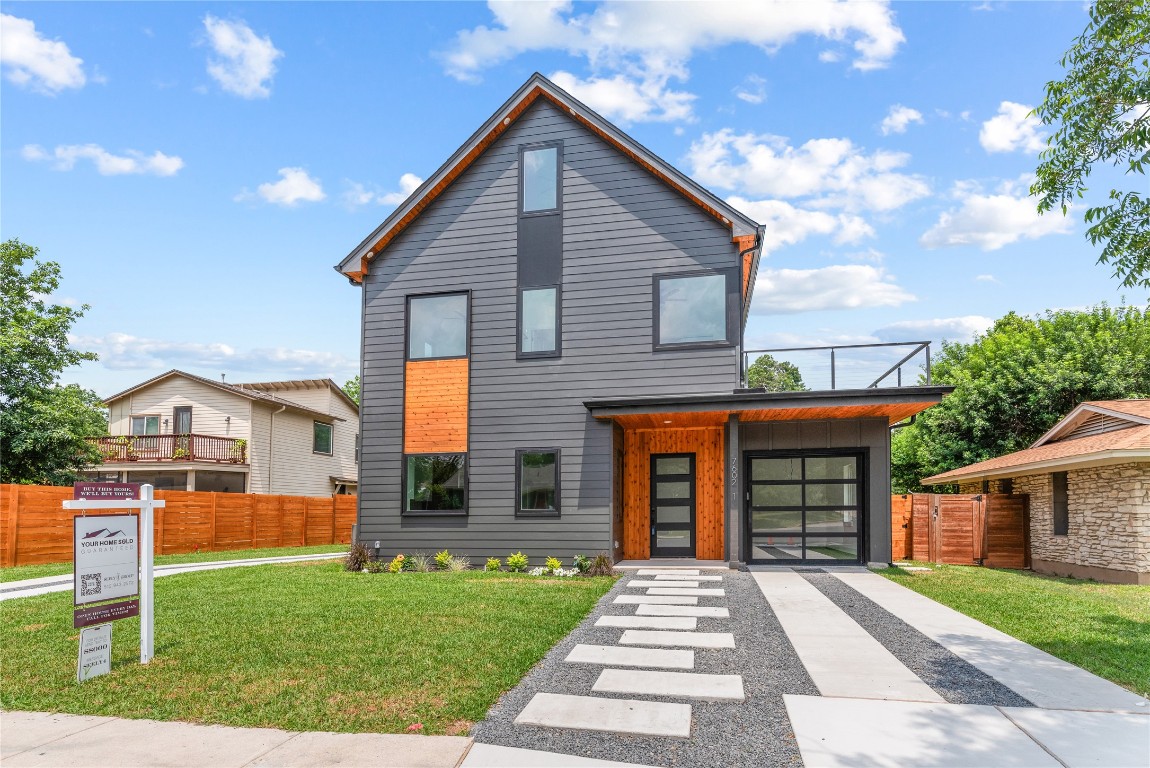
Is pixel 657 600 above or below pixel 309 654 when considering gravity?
below

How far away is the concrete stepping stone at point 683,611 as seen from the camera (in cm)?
848

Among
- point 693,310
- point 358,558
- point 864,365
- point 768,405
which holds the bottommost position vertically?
point 358,558

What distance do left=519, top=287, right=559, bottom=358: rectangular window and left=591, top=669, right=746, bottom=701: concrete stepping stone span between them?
27.9 ft

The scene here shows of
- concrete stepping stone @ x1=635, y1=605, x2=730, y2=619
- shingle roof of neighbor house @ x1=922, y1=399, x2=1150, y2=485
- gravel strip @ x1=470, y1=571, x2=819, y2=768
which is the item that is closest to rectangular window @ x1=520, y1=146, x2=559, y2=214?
concrete stepping stone @ x1=635, y1=605, x2=730, y2=619

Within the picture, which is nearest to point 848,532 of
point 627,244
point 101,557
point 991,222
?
point 627,244

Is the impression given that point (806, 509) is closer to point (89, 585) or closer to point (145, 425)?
point (89, 585)

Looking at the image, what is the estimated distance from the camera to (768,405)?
39.6 feet

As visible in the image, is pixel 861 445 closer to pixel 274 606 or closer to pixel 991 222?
pixel 274 606

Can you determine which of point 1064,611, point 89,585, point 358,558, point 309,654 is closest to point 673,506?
point 358,558

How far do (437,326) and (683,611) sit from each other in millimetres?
8154

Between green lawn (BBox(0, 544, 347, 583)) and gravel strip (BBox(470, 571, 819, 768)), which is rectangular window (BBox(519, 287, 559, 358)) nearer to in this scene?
A: gravel strip (BBox(470, 571, 819, 768))

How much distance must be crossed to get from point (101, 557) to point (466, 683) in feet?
11.2

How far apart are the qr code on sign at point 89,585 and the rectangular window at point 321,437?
24.8 m

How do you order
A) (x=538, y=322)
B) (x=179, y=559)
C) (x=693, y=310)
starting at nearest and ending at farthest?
(x=693, y=310), (x=538, y=322), (x=179, y=559)
